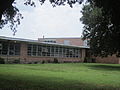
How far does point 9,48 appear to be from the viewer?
41.6m

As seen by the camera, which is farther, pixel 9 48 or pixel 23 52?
pixel 23 52

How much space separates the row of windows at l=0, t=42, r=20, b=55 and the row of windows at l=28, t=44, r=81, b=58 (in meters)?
3.04

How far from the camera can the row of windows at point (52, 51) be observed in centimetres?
4642

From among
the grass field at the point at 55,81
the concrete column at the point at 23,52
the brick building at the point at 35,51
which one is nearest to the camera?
the grass field at the point at 55,81

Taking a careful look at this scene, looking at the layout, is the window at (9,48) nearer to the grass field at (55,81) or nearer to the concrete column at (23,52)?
the concrete column at (23,52)

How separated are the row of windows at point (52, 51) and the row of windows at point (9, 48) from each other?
9.97 ft

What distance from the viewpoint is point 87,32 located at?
1726 inches

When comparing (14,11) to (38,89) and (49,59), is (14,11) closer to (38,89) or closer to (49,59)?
(38,89)

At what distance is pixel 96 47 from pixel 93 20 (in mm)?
4705

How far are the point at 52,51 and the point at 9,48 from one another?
37.7 ft

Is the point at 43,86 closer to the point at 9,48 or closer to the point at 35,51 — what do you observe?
the point at 9,48

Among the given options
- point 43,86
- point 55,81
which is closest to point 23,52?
point 55,81

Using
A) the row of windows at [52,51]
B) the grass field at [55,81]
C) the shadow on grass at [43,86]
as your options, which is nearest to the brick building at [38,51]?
the row of windows at [52,51]

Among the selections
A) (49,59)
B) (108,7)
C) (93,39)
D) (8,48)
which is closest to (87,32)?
(93,39)
